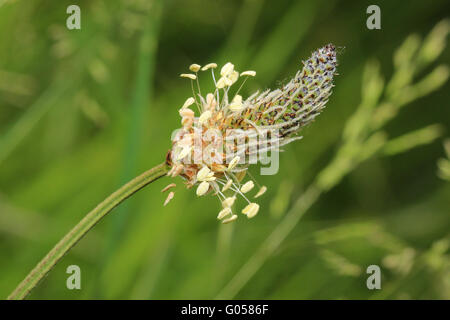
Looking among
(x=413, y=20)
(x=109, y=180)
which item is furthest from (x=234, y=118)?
(x=413, y=20)

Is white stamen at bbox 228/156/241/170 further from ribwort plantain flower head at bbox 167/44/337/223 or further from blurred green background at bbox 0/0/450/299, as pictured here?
blurred green background at bbox 0/0/450/299

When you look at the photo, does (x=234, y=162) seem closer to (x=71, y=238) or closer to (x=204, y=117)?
(x=204, y=117)

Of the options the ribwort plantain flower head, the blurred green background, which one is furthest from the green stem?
the blurred green background

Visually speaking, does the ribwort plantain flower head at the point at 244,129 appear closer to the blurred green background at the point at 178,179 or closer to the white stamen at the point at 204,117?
the white stamen at the point at 204,117
